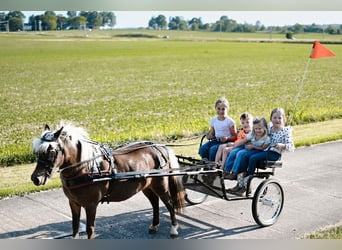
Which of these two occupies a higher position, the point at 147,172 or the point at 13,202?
the point at 147,172

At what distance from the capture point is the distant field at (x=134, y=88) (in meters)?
13.1

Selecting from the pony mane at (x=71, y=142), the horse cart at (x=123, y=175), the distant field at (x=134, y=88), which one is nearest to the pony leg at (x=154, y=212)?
the horse cart at (x=123, y=175)

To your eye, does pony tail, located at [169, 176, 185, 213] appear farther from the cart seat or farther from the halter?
the halter

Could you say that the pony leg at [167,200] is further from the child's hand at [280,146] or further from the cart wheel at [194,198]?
the child's hand at [280,146]

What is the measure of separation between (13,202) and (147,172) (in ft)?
8.49

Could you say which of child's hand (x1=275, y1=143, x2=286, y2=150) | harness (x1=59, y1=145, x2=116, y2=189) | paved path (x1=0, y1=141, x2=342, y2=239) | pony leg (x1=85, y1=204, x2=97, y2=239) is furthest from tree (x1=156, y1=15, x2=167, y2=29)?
pony leg (x1=85, y1=204, x2=97, y2=239)

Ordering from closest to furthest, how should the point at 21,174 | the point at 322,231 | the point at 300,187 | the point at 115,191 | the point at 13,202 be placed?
the point at 115,191 → the point at 322,231 → the point at 13,202 → the point at 300,187 → the point at 21,174

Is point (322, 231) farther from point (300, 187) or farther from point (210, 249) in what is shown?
point (300, 187)

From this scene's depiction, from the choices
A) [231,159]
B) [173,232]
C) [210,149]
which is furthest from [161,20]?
[173,232]

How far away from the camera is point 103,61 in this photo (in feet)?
126

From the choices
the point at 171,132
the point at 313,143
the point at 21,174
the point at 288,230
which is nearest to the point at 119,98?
the point at 171,132

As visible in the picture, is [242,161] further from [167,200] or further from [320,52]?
[320,52]

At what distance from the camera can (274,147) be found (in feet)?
20.8

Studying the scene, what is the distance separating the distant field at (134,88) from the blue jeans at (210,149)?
3747 millimetres
